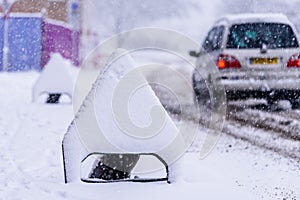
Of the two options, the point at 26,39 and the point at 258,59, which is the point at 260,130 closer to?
the point at 258,59

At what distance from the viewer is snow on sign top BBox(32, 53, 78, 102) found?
455 inches

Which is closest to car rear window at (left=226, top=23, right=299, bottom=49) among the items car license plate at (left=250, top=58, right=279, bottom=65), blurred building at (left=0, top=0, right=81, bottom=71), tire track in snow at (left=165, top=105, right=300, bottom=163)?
car license plate at (left=250, top=58, right=279, bottom=65)

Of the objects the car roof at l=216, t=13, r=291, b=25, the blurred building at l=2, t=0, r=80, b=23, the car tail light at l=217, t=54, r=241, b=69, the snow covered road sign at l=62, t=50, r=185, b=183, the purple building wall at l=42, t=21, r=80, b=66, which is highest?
the car roof at l=216, t=13, r=291, b=25

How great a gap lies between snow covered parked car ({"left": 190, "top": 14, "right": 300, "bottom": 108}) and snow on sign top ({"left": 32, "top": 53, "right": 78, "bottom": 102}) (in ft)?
8.91

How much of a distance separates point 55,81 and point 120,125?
7556 millimetres

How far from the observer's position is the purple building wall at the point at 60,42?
76.0 feet

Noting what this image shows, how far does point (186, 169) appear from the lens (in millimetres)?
5219

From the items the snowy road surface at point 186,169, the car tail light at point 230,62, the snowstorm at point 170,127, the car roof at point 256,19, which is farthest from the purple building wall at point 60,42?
the snowy road surface at point 186,169

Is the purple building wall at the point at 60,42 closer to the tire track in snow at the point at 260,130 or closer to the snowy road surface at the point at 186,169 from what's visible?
the tire track in snow at the point at 260,130

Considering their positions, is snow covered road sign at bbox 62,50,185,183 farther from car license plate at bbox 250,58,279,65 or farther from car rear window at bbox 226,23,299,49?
car rear window at bbox 226,23,299,49

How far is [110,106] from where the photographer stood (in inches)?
170

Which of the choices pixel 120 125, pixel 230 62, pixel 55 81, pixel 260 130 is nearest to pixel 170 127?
pixel 120 125

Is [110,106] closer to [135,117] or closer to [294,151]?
[135,117]

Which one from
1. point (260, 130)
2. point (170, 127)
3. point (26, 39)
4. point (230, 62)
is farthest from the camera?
point (26, 39)
